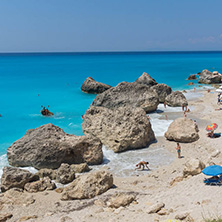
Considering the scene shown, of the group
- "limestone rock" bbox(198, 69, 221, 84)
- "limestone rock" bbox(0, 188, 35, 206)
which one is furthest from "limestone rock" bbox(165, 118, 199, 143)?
"limestone rock" bbox(198, 69, 221, 84)

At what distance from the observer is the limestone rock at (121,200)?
466 inches

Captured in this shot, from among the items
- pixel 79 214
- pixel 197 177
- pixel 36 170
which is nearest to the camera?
pixel 79 214

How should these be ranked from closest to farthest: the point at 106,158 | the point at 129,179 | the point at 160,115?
the point at 129,179 → the point at 106,158 → the point at 160,115

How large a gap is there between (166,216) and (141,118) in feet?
36.7

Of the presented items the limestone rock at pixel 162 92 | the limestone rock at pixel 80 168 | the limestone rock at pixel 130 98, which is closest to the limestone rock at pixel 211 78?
the limestone rock at pixel 162 92

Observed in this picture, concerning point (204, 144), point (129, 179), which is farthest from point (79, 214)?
point (204, 144)

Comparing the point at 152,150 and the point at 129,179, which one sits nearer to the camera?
the point at 129,179

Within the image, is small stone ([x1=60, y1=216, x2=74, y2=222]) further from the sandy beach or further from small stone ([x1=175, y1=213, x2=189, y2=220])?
small stone ([x1=175, y1=213, x2=189, y2=220])

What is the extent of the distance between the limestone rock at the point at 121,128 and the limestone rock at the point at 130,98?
31.9 feet

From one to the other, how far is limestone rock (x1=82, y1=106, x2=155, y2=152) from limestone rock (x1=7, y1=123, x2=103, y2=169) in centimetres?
215

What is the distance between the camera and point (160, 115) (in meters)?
30.4

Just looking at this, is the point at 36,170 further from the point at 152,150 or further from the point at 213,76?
the point at 213,76

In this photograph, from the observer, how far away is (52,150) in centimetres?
1747

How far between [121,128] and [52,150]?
5.35m
